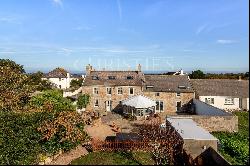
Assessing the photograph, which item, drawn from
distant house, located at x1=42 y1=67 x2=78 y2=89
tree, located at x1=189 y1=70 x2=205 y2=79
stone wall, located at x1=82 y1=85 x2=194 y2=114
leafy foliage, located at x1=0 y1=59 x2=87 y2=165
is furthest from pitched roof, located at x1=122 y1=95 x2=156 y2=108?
distant house, located at x1=42 y1=67 x2=78 y2=89

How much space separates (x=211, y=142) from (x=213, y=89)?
25.5 meters

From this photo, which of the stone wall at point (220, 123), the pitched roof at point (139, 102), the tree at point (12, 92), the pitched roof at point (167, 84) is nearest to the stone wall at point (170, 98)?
the pitched roof at point (167, 84)

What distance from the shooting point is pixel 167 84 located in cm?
4878

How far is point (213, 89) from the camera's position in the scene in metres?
47.8

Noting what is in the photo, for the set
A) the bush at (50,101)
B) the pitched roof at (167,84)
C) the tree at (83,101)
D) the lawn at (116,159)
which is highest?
the pitched roof at (167,84)

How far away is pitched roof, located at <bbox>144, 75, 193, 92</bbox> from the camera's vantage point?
47.5 m

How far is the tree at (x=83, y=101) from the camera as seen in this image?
1893 inches

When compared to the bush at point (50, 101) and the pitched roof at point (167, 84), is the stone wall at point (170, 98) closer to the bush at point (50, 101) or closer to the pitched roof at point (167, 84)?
the pitched roof at point (167, 84)

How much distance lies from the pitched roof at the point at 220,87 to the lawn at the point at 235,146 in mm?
13618

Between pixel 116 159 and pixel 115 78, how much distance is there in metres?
26.7

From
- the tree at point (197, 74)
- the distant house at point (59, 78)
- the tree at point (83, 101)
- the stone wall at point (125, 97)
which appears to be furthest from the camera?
the distant house at point (59, 78)

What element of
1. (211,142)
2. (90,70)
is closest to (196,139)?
(211,142)

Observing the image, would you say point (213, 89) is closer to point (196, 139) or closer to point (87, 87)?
point (87, 87)

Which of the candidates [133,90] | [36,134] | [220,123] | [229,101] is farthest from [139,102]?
[36,134]
